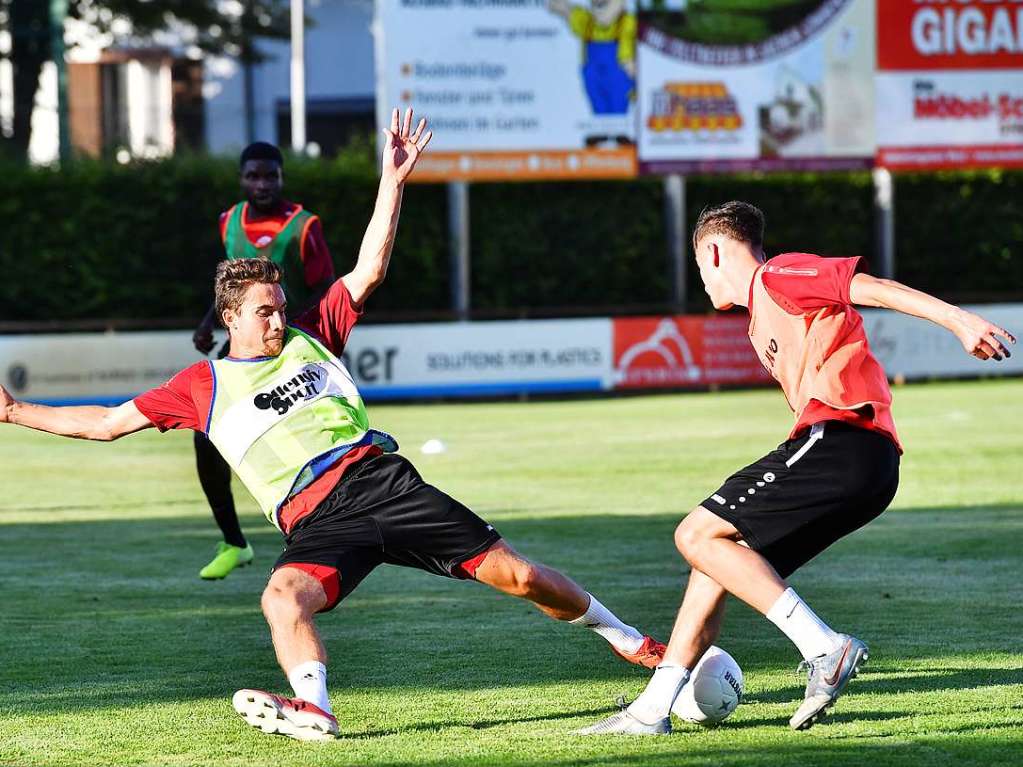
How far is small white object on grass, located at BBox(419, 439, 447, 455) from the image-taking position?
16438 millimetres

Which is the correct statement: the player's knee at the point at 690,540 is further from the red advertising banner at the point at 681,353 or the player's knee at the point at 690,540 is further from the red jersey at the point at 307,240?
the red advertising banner at the point at 681,353

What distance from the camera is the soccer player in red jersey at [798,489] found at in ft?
18.0

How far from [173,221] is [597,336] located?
21.4 feet

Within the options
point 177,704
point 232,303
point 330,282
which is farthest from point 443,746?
point 330,282

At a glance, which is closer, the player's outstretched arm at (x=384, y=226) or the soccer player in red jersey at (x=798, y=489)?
the soccer player in red jersey at (x=798, y=489)

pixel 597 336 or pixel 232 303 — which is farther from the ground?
pixel 232 303

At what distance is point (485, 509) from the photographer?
12.3 metres

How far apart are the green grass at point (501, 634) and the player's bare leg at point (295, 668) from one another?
0.35 feet

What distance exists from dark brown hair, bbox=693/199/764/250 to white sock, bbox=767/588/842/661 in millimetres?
1199

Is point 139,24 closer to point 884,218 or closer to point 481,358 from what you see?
point 481,358

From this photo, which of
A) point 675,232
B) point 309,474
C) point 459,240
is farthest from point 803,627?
point 675,232

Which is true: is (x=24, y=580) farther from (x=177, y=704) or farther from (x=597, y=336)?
(x=597, y=336)

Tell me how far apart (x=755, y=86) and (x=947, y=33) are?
10.6 ft

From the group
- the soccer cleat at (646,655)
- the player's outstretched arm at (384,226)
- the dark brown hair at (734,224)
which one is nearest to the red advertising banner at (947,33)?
the player's outstretched arm at (384,226)
